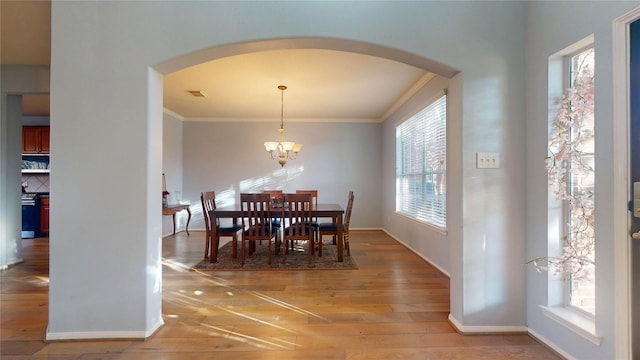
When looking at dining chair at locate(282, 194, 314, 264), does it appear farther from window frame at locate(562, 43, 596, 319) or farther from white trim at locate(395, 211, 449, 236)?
window frame at locate(562, 43, 596, 319)

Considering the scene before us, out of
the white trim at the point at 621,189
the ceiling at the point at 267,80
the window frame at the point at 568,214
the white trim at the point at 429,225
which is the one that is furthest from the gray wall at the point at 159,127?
the white trim at the point at 429,225

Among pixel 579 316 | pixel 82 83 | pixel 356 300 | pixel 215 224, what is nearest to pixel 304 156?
pixel 215 224

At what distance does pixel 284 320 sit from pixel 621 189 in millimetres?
2182

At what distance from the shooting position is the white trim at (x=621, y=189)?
1.38 metres

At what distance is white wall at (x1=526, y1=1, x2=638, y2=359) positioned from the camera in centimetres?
144

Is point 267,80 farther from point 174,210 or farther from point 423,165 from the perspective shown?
point 174,210

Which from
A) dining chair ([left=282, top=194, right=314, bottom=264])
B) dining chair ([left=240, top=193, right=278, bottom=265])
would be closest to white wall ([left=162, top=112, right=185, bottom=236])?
dining chair ([left=240, top=193, right=278, bottom=265])

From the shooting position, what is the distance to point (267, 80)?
147 inches

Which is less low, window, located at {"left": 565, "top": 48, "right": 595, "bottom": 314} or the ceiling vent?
the ceiling vent

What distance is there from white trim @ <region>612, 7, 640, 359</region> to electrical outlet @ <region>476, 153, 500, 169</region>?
2.07ft

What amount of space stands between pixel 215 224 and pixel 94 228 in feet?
5.82

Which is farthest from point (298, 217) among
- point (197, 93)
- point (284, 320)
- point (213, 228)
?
point (197, 93)

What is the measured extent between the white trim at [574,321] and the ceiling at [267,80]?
264cm

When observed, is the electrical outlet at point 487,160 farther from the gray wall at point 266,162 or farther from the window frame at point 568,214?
the gray wall at point 266,162
